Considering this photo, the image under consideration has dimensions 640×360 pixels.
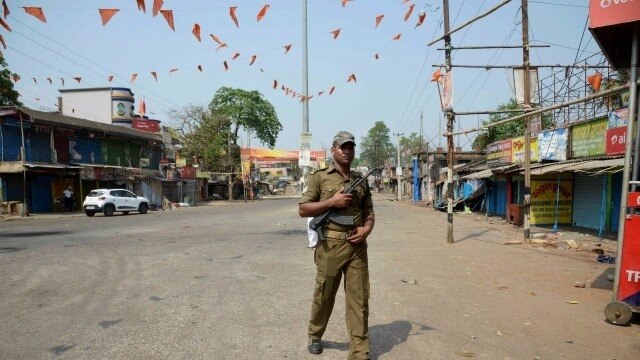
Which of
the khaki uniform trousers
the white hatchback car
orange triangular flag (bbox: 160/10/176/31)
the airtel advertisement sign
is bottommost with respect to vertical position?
the white hatchback car

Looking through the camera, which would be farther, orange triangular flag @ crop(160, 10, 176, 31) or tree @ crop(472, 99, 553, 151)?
tree @ crop(472, 99, 553, 151)

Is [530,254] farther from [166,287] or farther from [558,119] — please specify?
[558,119]

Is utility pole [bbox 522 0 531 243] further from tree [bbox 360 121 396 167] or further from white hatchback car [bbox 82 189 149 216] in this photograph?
tree [bbox 360 121 396 167]

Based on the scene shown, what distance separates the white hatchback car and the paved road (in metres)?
12.7

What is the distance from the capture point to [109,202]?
912 inches

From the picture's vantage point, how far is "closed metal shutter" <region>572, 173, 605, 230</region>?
51.3ft

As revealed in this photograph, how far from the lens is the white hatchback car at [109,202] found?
74.4 feet

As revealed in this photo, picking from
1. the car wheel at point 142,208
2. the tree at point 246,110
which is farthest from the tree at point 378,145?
the car wheel at point 142,208

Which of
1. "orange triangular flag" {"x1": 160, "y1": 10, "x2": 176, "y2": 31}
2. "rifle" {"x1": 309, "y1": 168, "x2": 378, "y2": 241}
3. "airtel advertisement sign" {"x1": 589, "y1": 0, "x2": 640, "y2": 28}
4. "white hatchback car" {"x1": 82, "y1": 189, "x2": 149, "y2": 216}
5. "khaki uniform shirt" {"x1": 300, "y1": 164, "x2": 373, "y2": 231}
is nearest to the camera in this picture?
"rifle" {"x1": 309, "y1": 168, "x2": 378, "y2": 241}

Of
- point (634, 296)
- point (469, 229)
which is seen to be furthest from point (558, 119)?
point (634, 296)

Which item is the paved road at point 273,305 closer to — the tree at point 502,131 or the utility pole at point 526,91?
the utility pole at point 526,91

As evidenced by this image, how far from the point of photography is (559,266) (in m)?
8.68

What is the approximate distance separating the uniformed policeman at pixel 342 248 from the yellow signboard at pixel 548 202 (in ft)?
54.2

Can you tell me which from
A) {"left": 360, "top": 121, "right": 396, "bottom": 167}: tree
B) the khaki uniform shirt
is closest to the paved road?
the khaki uniform shirt
